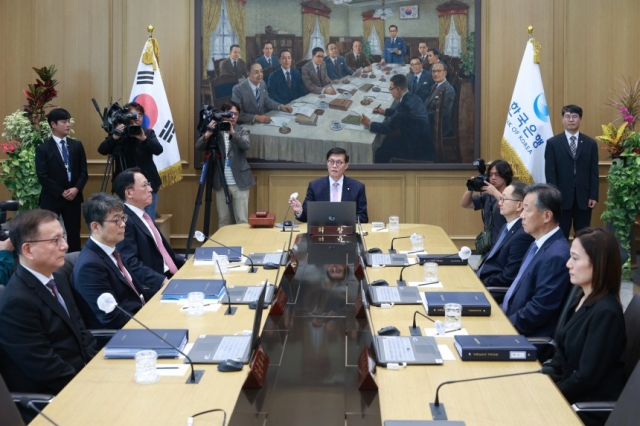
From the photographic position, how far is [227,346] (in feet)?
10.7

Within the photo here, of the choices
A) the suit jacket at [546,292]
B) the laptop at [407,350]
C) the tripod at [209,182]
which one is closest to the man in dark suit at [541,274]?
the suit jacket at [546,292]

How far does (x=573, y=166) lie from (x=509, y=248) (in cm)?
300

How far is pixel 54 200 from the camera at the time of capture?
761cm

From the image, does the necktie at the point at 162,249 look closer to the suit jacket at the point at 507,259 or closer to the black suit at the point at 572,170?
the suit jacket at the point at 507,259

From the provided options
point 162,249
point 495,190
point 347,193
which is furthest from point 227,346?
point 347,193

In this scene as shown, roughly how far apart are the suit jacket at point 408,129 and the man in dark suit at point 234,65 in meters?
1.39

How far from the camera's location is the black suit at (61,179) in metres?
7.55

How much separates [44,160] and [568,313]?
5296 mm

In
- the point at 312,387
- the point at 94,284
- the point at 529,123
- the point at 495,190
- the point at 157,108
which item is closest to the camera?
the point at 312,387

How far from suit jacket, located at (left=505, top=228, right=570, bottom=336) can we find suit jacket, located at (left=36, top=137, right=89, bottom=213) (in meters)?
4.78

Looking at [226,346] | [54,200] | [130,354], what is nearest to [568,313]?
[226,346]

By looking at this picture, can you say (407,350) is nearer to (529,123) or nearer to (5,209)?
(5,209)

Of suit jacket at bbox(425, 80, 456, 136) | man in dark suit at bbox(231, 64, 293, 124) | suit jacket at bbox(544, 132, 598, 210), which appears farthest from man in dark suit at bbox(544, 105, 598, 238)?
man in dark suit at bbox(231, 64, 293, 124)

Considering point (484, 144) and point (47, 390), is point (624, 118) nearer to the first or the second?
point (484, 144)
